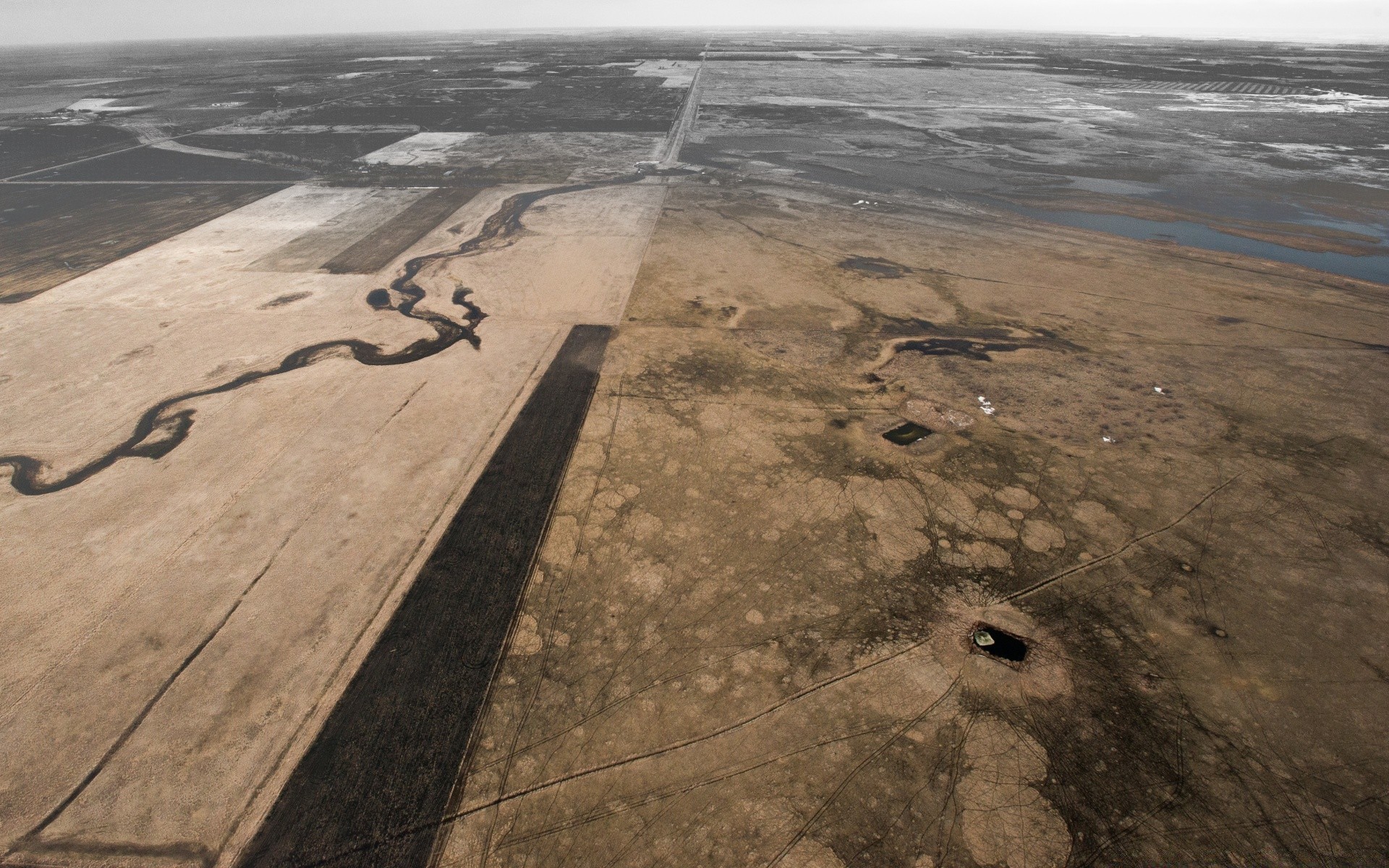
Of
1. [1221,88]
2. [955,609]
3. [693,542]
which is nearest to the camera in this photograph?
[955,609]

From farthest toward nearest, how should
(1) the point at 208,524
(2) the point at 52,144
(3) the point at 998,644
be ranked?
(2) the point at 52,144 < (1) the point at 208,524 < (3) the point at 998,644

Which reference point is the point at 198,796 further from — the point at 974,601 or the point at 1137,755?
the point at 1137,755

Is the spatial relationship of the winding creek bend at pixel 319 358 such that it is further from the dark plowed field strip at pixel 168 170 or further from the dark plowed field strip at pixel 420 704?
the dark plowed field strip at pixel 168 170

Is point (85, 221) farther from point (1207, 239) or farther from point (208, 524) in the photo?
point (1207, 239)

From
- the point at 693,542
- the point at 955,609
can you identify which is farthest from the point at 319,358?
the point at 955,609

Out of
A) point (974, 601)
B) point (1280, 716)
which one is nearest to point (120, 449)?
point (974, 601)

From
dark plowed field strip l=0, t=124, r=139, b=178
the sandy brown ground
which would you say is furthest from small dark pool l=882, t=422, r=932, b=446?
dark plowed field strip l=0, t=124, r=139, b=178

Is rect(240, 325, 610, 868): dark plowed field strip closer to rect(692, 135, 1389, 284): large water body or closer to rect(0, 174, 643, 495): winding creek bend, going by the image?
rect(0, 174, 643, 495): winding creek bend
